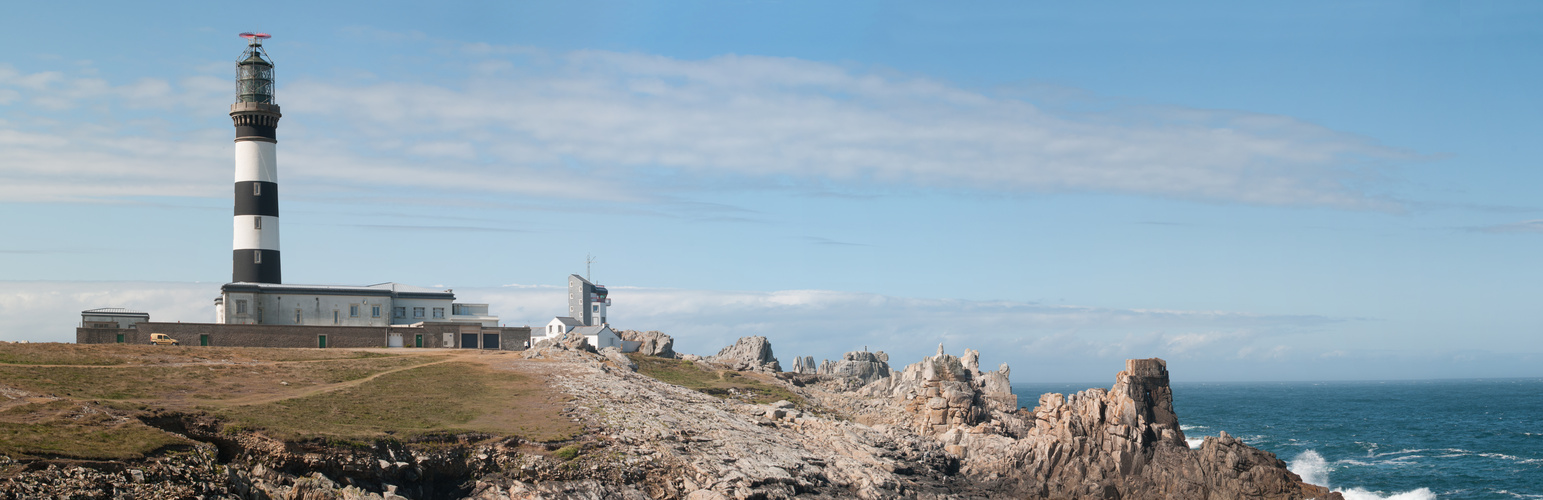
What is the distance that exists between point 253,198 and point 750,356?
47061 mm

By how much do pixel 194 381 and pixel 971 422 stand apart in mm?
40350

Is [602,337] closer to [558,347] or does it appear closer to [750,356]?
[750,356]

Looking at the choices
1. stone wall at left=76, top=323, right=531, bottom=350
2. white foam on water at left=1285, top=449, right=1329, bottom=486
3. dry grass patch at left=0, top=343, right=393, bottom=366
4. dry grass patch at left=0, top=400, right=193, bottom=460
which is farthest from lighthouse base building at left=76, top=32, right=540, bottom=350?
white foam on water at left=1285, top=449, right=1329, bottom=486

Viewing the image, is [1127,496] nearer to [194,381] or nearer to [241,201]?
[194,381]

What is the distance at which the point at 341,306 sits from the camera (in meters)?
77.2

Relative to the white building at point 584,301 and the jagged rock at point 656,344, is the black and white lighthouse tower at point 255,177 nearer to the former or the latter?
the jagged rock at point 656,344

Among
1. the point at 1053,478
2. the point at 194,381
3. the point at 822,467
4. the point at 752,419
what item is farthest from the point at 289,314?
the point at 1053,478

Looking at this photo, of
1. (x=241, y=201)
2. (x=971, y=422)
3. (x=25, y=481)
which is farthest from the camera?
(x=241, y=201)

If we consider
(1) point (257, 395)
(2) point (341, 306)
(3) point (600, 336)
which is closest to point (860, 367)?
(3) point (600, 336)

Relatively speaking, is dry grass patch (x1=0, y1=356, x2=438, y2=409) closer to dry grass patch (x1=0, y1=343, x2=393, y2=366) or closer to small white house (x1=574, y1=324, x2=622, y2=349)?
dry grass patch (x1=0, y1=343, x2=393, y2=366)

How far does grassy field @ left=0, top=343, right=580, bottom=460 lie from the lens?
1410 inches

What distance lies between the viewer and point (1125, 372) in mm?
56438

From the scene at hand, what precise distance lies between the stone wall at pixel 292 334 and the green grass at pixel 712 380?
438 inches

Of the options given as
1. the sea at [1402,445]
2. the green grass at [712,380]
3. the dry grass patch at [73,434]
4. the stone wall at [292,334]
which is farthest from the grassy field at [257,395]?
the sea at [1402,445]
